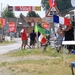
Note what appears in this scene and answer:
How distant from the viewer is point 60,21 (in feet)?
47.1

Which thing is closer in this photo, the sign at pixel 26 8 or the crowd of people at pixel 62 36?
the crowd of people at pixel 62 36

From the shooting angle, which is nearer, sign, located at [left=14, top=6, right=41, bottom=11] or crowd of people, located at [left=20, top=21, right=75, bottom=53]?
crowd of people, located at [left=20, top=21, right=75, bottom=53]

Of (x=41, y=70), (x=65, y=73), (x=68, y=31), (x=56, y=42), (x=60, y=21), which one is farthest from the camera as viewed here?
(x=56, y=42)

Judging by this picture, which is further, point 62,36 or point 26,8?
point 26,8

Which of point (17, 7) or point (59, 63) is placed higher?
point (17, 7)

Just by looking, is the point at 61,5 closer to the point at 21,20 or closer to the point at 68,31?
the point at 68,31

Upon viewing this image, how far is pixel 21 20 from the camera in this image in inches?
5349

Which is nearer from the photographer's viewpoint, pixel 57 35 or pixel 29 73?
pixel 29 73

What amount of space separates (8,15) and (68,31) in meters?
117

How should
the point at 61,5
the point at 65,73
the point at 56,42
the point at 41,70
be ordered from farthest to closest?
the point at 61,5
the point at 56,42
the point at 41,70
the point at 65,73

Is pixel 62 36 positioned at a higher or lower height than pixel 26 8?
lower

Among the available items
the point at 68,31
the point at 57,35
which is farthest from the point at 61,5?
the point at 68,31

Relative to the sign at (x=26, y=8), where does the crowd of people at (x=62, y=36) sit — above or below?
below

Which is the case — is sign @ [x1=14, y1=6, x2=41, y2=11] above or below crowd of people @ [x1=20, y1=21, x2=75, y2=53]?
above
